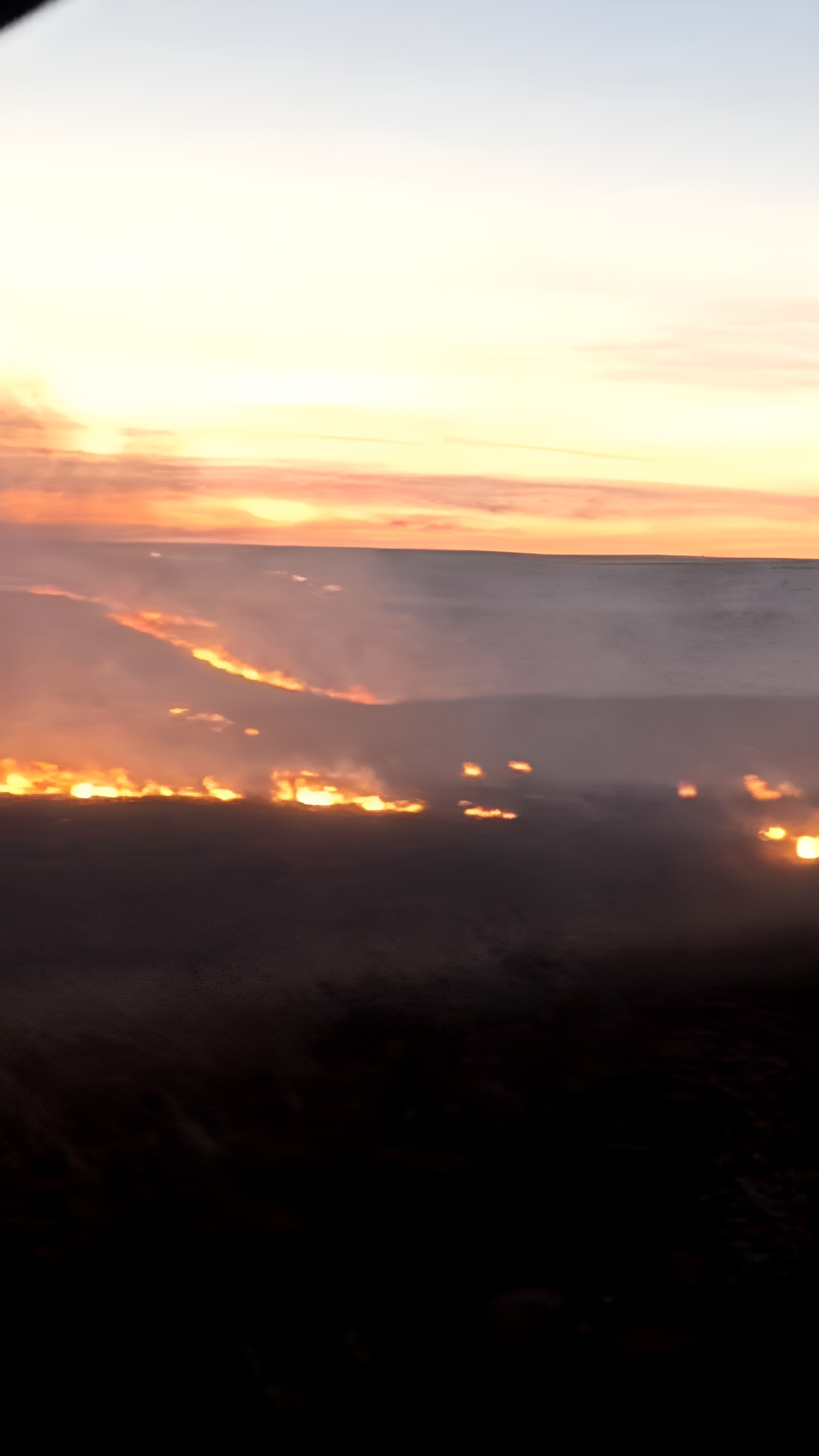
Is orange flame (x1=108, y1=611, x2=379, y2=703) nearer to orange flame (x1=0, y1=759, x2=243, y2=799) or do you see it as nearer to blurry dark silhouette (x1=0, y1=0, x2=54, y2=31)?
orange flame (x1=0, y1=759, x2=243, y2=799)

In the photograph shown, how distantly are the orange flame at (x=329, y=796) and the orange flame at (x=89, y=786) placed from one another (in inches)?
20.9

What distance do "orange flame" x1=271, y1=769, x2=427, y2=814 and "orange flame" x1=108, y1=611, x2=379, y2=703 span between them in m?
8.54

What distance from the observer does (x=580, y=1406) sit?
302 centimetres

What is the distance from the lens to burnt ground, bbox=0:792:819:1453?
10.0 feet

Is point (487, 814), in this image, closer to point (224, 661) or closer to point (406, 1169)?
point (406, 1169)

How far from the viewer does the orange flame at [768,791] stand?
11.3 metres

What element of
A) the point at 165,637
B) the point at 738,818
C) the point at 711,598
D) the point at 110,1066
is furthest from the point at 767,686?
the point at 711,598

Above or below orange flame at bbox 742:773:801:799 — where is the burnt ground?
below

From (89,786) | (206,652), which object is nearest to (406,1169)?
(89,786)

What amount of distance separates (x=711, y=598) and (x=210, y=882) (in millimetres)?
86865

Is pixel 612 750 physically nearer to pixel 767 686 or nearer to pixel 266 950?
pixel 266 950

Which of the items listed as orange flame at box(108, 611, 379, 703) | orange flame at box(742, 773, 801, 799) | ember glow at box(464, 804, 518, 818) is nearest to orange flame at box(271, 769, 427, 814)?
ember glow at box(464, 804, 518, 818)

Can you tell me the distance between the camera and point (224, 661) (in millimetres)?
31203

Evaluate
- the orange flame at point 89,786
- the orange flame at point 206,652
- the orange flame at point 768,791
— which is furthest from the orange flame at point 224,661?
the orange flame at point 768,791
